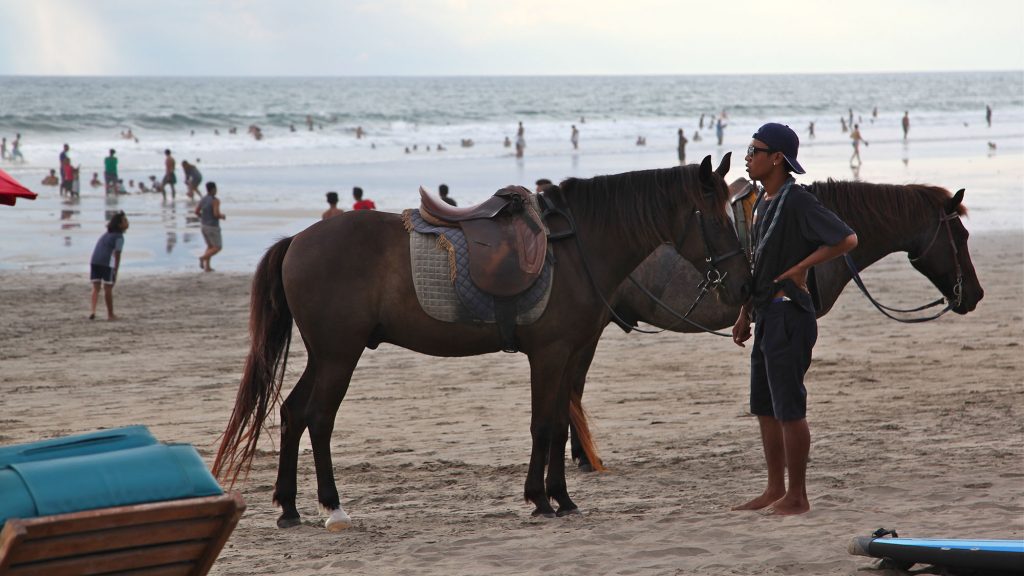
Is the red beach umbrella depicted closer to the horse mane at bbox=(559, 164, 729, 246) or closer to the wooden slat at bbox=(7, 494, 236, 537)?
the wooden slat at bbox=(7, 494, 236, 537)

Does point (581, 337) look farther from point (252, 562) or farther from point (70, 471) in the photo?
point (70, 471)

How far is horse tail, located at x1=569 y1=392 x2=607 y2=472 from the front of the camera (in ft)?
23.8

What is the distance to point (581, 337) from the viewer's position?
6227 millimetres

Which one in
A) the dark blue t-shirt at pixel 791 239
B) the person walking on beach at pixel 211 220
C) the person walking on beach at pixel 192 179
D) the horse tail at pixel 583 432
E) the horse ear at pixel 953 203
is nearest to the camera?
the dark blue t-shirt at pixel 791 239

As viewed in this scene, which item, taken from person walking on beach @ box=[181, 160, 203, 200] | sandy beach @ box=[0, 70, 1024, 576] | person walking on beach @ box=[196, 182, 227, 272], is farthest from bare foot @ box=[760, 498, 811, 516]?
person walking on beach @ box=[181, 160, 203, 200]

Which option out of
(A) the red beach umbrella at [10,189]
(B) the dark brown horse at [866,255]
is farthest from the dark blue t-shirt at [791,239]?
(A) the red beach umbrella at [10,189]

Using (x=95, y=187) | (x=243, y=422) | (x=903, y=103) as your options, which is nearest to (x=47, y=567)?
(x=243, y=422)

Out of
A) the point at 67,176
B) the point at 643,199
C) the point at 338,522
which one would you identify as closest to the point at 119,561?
the point at 338,522

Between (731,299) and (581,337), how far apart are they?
88cm

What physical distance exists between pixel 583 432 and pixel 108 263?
28.3ft

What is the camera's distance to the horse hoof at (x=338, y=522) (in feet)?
19.5

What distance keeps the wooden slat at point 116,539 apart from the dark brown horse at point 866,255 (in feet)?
13.7

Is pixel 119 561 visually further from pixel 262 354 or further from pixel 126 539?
pixel 262 354

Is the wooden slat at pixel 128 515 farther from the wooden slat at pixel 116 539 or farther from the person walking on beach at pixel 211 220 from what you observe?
the person walking on beach at pixel 211 220
